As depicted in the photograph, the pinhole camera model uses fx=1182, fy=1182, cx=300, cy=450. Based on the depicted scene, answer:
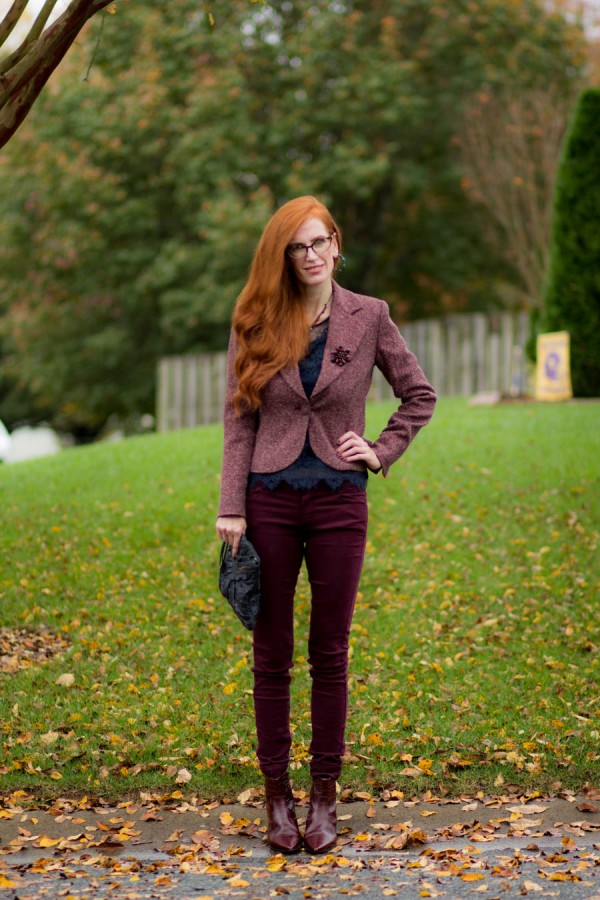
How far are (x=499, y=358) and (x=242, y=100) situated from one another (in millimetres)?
5909

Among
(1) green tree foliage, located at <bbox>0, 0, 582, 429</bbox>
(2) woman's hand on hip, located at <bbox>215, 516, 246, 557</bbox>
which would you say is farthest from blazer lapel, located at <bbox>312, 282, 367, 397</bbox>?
(1) green tree foliage, located at <bbox>0, 0, 582, 429</bbox>

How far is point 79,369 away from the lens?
803 inches

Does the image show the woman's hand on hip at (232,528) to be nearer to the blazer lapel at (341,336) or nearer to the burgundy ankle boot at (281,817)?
the blazer lapel at (341,336)

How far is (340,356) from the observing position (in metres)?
4.16

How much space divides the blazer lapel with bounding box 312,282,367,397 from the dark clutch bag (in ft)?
1.99

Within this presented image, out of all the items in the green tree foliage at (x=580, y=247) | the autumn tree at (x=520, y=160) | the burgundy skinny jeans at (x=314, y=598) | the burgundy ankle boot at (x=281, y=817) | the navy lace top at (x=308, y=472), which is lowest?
the burgundy ankle boot at (x=281, y=817)

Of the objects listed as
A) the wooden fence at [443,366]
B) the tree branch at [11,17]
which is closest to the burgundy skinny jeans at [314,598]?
the tree branch at [11,17]

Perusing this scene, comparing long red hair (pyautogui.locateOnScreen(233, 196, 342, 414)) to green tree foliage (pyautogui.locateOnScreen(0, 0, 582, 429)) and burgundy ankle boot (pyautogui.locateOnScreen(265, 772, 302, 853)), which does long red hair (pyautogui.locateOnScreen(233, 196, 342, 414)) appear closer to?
burgundy ankle boot (pyautogui.locateOnScreen(265, 772, 302, 853))

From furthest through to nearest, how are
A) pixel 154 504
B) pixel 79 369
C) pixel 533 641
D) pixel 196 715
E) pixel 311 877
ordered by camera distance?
pixel 79 369, pixel 154 504, pixel 533 641, pixel 196 715, pixel 311 877

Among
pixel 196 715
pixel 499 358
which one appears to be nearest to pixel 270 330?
pixel 196 715

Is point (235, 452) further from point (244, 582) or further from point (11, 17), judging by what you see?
point (11, 17)

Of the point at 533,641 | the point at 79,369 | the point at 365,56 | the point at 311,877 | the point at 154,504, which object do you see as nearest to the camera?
the point at 311,877

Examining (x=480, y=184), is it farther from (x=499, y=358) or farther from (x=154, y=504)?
(x=154, y=504)

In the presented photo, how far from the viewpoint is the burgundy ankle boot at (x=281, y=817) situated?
424cm
